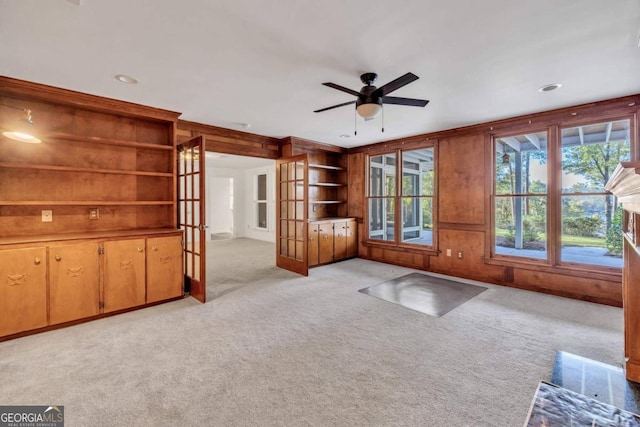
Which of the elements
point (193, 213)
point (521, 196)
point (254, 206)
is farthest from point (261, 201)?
point (521, 196)

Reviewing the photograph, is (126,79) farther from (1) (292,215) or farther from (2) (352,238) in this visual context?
(2) (352,238)

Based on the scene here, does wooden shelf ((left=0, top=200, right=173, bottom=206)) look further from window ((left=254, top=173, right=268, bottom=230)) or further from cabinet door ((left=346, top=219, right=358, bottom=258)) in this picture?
window ((left=254, top=173, right=268, bottom=230))

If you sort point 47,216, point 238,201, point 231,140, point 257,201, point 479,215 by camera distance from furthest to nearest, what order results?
point 238,201 → point 257,201 → point 231,140 → point 479,215 → point 47,216

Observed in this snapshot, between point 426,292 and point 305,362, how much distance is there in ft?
7.82

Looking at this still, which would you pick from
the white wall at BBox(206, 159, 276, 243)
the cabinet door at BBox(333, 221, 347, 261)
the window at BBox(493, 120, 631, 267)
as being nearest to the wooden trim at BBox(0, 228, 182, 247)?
the cabinet door at BBox(333, 221, 347, 261)

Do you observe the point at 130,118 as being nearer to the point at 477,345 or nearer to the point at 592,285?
the point at 477,345

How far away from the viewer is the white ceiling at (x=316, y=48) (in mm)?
1808

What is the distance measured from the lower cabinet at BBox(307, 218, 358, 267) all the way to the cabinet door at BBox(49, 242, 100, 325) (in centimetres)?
309

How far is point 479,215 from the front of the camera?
459cm

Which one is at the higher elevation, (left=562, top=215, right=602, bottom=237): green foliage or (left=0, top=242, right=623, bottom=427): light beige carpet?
(left=562, top=215, right=602, bottom=237): green foliage

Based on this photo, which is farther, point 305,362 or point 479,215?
point 479,215

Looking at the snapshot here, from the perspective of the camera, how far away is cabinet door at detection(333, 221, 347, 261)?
5.92 metres

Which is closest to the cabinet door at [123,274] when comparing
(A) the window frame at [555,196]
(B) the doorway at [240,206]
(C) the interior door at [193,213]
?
(C) the interior door at [193,213]

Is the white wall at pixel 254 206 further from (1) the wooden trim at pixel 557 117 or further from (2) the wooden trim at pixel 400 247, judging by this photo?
(1) the wooden trim at pixel 557 117
